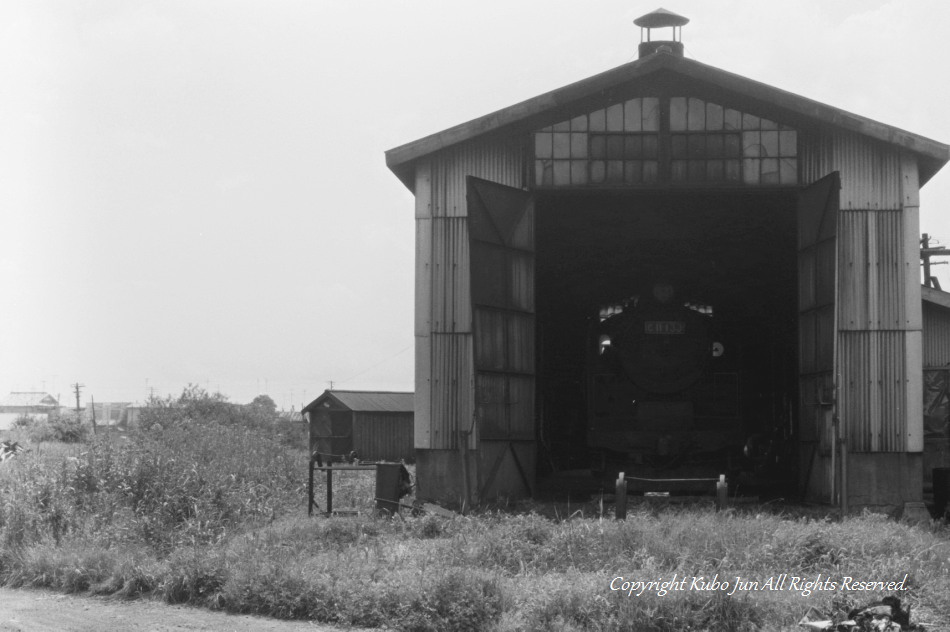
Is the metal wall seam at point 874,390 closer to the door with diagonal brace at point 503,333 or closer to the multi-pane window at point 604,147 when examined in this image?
the multi-pane window at point 604,147

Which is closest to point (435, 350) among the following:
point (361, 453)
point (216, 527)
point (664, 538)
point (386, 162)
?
point (386, 162)

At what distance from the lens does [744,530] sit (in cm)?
1178

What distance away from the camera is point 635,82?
57.9 ft

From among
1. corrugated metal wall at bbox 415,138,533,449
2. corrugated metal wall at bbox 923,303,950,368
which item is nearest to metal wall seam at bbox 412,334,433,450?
corrugated metal wall at bbox 415,138,533,449

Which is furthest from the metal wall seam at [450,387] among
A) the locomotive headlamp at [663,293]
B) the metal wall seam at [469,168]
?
the locomotive headlamp at [663,293]

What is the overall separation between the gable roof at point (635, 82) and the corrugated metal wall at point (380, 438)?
2388 centimetres

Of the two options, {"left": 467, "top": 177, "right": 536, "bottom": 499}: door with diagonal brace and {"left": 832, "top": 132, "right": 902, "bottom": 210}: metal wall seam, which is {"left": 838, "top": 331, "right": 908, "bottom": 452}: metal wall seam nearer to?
{"left": 832, "top": 132, "right": 902, "bottom": 210}: metal wall seam

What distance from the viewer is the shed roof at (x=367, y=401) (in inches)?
1599

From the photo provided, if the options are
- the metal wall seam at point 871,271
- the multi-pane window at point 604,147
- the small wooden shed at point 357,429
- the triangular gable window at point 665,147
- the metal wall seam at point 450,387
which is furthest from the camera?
the small wooden shed at point 357,429

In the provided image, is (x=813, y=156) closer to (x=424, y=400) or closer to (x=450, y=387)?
(x=450, y=387)

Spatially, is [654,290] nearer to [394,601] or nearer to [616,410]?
[616,410]

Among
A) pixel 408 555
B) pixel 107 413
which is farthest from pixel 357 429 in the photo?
pixel 107 413

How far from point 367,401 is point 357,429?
1.98 metres

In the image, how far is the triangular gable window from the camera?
17469 millimetres
